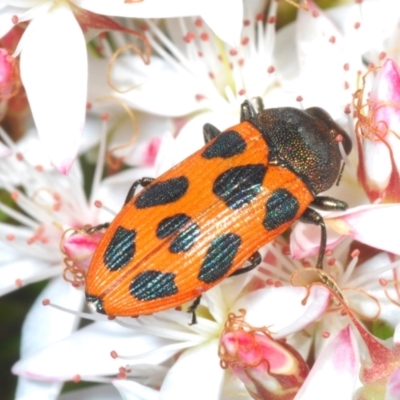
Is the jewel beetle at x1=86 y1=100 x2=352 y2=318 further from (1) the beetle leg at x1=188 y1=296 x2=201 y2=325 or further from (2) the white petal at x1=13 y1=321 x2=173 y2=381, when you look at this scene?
(2) the white petal at x1=13 y1=321 x2=173 y2=381

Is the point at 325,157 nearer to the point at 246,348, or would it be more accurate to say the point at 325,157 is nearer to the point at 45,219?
the point at 246,348

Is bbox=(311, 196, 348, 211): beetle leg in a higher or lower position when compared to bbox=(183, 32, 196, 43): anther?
lower

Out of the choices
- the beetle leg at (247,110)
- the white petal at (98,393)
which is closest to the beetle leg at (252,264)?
Result: the beetle leg at (247,110)

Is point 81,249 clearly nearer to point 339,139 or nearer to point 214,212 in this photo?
point 214,212

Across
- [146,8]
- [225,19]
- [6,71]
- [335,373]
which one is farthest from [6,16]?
[335,373]

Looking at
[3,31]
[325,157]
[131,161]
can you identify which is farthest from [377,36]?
[3,31]

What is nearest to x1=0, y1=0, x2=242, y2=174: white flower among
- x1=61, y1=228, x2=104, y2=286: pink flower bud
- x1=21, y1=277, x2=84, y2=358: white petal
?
x1=61, y1=228, x2=104, y2=286: pink flower bud
